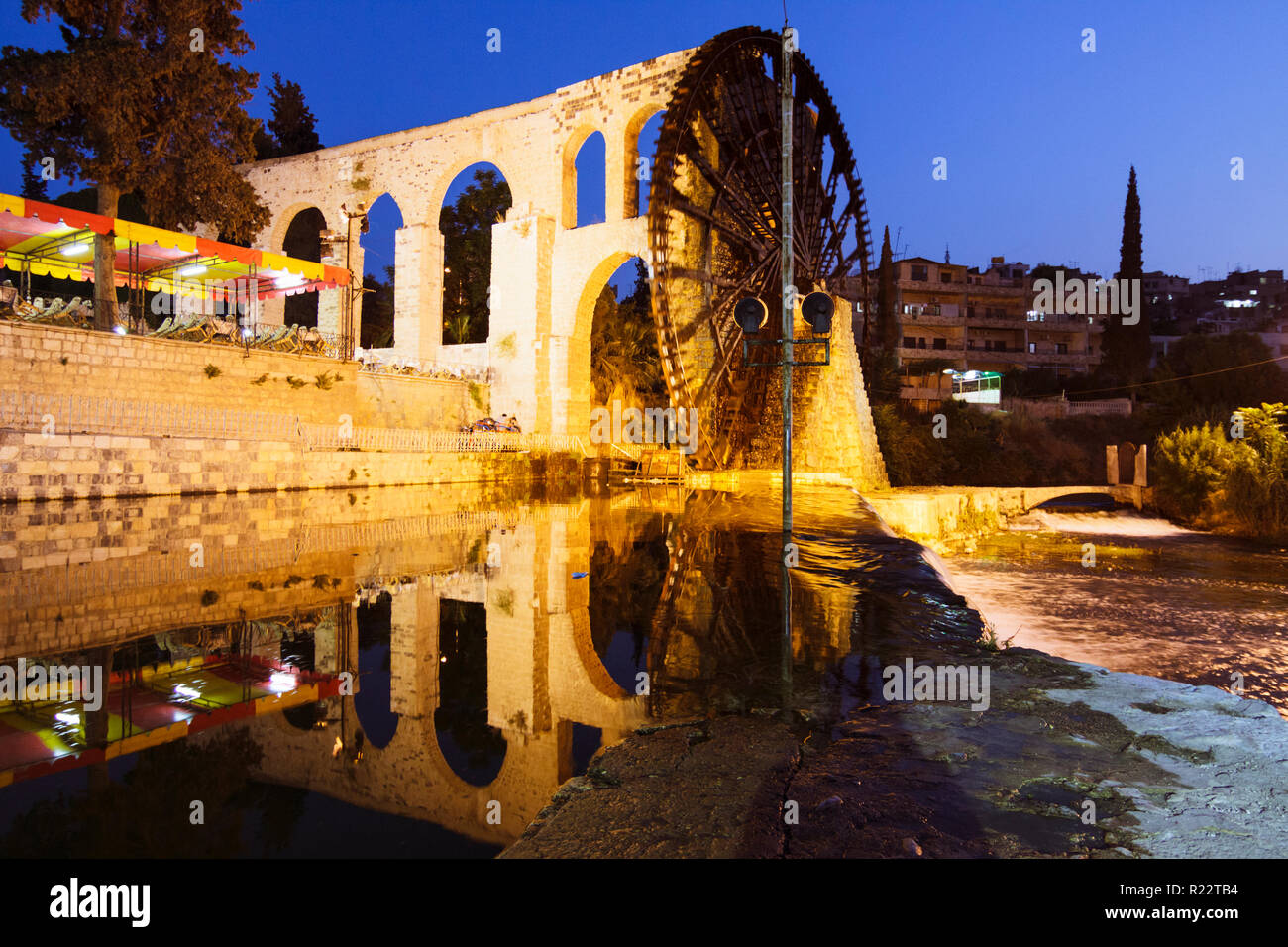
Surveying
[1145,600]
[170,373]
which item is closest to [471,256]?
[170,373]

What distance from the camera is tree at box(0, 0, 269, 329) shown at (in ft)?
41.0

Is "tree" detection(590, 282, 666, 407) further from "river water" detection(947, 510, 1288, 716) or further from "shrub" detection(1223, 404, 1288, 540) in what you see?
"shrub" detection(1223, 404, 1288, 540)

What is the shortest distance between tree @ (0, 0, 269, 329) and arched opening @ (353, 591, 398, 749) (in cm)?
1081

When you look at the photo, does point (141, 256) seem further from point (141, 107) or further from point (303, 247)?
point (303, 247)

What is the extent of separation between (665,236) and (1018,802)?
1235cm

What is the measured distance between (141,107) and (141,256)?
2604 millimetres

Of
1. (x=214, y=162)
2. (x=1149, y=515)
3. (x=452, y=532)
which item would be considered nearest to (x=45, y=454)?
(x=452, y=532)

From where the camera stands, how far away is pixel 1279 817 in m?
1.72

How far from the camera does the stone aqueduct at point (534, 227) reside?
17234 millimetres

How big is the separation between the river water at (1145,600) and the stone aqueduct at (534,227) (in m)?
10.4

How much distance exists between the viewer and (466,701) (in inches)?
111

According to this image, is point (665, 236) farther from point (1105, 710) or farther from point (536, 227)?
point (1105, 710)

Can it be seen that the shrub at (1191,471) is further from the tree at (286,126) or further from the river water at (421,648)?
the tree at (286,126)

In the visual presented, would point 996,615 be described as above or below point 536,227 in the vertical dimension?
below
